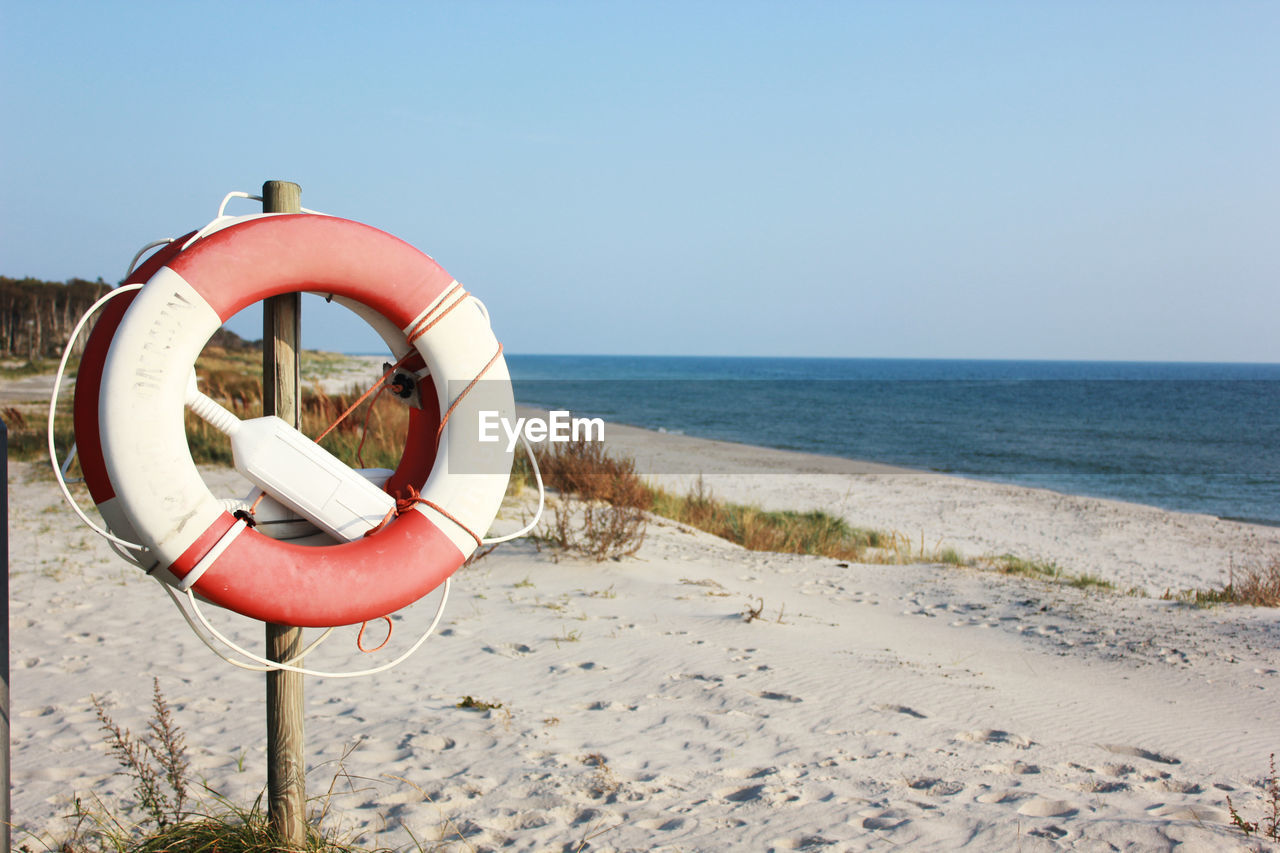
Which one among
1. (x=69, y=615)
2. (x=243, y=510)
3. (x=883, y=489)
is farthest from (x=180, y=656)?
(x=883, y=489)

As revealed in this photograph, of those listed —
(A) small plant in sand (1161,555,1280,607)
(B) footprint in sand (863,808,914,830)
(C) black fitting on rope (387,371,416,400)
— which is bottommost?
(A) small plant in sand (1161,555,1280,607)

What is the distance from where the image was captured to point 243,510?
1.85 m

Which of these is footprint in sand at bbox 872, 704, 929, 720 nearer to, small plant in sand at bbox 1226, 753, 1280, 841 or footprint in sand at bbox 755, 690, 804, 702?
footprint in sand at bbox 755, 690, 804, 702

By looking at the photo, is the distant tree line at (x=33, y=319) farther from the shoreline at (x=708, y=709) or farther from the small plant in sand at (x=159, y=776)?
the small plant in sand at (x=159, y=776)

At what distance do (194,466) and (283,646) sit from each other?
0.51 metres

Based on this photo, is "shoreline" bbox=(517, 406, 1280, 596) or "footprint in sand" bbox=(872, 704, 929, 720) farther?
"shoreline" bbox=(517, 406, 1280, 596)

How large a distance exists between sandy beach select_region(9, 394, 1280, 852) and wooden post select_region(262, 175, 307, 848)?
0.32m

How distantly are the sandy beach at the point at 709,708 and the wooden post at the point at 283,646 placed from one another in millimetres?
323

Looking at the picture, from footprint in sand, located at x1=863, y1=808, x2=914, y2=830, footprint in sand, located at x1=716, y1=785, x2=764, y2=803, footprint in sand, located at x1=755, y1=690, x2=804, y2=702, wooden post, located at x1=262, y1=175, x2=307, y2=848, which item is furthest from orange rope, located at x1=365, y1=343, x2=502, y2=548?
footprint in sand, located at x1=755, y1=690, x2=804, y2=702

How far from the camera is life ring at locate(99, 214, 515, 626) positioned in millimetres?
1726

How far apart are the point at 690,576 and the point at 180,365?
383cm

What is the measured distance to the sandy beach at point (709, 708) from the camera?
2295 mm

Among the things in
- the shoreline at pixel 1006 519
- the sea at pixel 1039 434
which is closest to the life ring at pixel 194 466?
the shoreline at pixel 1006 519

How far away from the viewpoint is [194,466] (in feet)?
5.65
